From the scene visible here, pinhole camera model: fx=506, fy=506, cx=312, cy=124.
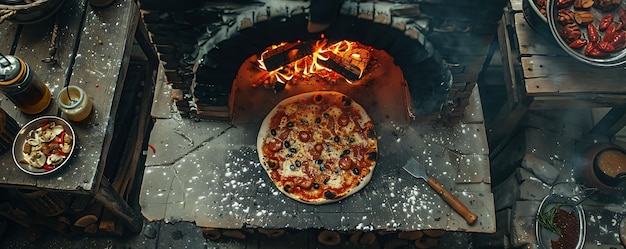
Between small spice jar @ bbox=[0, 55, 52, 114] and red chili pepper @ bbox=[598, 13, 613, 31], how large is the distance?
4295 mm

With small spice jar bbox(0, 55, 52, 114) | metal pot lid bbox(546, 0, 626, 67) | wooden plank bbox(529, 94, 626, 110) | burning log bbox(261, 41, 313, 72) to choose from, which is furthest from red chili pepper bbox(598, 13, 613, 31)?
small spice jar bbox(0, 55, 52, 114)

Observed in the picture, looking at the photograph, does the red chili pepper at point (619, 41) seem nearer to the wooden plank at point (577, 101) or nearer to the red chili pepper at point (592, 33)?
the red chili pepper at point (592, 33)

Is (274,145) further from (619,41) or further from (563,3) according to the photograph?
(619,41)

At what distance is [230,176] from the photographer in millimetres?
4121

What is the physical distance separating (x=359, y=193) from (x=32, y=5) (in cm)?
296

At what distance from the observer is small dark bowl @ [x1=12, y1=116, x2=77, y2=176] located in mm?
3738

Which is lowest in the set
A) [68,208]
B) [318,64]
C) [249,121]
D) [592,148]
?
[68,208]

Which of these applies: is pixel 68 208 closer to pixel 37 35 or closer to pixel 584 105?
pixel 37 35

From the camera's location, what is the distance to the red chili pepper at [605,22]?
3865 mm

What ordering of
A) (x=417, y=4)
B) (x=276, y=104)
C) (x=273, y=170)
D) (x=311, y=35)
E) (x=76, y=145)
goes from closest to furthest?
(x=417, y=4) → (x=311, y=35) → (x=76, y=145) → (x=273, y=170) → (x=276, y=104)

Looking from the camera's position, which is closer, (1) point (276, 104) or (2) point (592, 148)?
(1) point (276, 104)

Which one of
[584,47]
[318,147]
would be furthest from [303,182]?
[584,47]

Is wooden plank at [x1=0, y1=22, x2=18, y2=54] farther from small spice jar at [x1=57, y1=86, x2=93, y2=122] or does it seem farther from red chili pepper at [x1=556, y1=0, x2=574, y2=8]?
red chili pepper at [x1=556, y1=0, x2=574, y2=8]

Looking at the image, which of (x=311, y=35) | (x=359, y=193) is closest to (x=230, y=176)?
(x=359, y=193)
